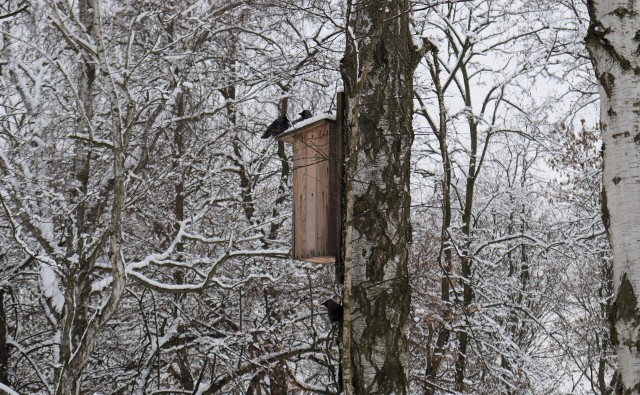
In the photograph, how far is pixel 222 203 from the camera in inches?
340

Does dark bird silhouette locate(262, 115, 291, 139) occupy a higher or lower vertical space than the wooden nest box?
higher

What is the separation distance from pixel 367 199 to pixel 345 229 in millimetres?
177

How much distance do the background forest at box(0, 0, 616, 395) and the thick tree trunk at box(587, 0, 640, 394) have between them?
113 inches

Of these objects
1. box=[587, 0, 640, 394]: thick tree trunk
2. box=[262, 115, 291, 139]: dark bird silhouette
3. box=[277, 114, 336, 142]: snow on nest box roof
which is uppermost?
box=[262, 115, 291, 139]: dark bird silhouette

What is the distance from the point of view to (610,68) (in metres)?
2.37

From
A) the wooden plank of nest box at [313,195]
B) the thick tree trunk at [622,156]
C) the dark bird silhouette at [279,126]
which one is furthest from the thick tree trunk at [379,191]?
the thick tree trunk at [622,156]

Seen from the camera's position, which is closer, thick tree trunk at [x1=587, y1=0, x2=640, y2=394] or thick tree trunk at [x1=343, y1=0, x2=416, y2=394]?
thick tree trunk at [x1=587, y1=0, x2=640, y2=394]

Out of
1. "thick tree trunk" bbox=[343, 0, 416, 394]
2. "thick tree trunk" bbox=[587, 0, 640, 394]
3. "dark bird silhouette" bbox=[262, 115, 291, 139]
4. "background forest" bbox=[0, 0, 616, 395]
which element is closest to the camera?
"thick tree trunk" bbox=[587, 0, 640, 394]

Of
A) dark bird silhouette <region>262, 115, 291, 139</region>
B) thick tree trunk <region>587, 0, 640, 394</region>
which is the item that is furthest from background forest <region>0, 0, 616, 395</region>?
thick tree trunk <region>587, 0, 640, 394</region>

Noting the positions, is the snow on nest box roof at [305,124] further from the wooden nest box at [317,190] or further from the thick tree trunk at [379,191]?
the thick tree trunk at [379,191]

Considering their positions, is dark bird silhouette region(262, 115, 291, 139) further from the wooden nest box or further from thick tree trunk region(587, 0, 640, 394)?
thick tree trunk region(587, 0, 640, 394)

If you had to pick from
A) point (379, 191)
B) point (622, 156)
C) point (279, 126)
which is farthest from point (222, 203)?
point (622, 156)

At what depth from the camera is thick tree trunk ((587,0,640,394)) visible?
2.17 metres

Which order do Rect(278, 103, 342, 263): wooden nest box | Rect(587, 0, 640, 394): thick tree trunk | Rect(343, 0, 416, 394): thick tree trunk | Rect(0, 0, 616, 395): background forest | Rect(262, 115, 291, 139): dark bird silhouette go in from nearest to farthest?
1. Rect(587, 0, 640, 394): thick tree trunk
2. Rect(343, 0, 416, 394): thick tree trunk
3. Rect(278, 103, 342, 263): wooden nest box
4. Rect(262, 115, 291, 139): dark bird silhouette
5. Rect(0, 0, 616, 395): background forest
